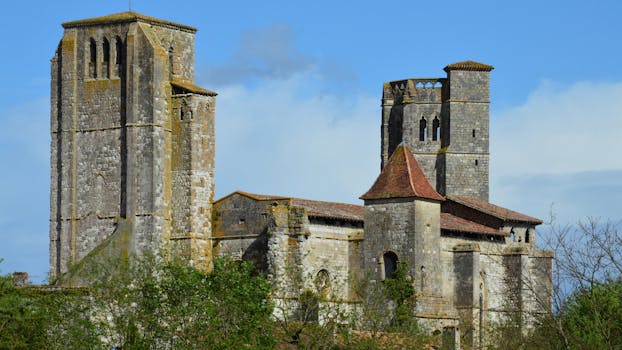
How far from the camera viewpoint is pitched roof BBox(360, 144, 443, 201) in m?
70.6

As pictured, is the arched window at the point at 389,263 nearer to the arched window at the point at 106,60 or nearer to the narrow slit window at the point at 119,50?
the narrow slit window at the point at 119,50

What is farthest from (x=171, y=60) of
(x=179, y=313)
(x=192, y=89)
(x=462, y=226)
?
(x=179, y=313)

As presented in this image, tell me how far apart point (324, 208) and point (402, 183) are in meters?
4.12

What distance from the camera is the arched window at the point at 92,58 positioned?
76.2 metres

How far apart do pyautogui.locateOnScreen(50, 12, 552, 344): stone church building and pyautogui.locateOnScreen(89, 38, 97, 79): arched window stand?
8 centimetres

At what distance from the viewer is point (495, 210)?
272 ft

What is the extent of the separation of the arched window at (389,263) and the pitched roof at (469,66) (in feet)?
65.7

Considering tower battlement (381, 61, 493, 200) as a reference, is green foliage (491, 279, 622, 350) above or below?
below

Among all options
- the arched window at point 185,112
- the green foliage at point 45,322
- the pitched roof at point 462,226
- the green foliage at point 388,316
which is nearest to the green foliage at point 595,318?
the green foliage at point 388,316

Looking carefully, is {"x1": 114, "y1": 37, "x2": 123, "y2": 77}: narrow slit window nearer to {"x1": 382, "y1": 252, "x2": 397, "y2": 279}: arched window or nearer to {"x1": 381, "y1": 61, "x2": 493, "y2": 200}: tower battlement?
{"x1": 382, "y1": 252, "x2": 397, "y2": 279}: arched window

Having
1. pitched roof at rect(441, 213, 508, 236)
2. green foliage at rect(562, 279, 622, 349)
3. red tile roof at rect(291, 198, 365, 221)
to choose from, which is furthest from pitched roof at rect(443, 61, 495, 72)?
green foliage at rect(562, 279, 622, 349)

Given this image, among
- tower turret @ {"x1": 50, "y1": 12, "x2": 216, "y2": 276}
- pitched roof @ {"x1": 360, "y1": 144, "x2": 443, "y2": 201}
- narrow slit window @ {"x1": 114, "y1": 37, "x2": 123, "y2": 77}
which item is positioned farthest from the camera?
narrow slit window @ {"x1": 114, "y1": 37, "x2": 123, "y2": 77}

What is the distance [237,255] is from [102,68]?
938cm

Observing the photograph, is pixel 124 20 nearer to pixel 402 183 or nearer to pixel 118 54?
pixel 118 54
